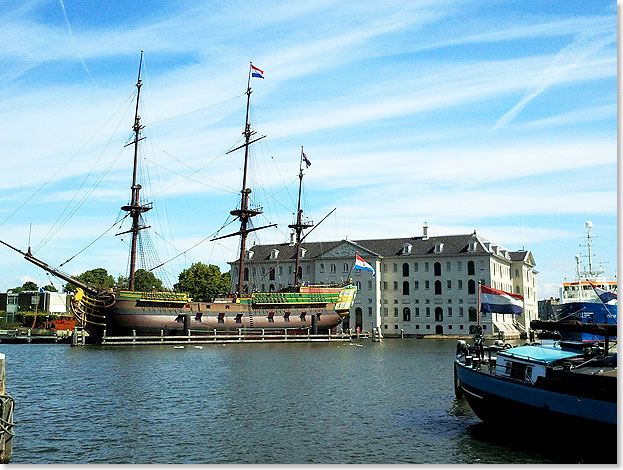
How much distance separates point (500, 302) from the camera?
29906 mm

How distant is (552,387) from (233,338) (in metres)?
60.8

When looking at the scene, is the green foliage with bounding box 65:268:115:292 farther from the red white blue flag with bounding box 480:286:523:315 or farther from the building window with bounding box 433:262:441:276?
the red white blue flag with bounding box 480:286:523:315

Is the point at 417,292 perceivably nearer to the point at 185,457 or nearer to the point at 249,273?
the point at 249,273

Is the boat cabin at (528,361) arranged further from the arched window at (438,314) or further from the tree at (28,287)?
the tree at (28,287)

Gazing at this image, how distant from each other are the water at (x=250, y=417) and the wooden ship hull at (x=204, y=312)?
27.4m

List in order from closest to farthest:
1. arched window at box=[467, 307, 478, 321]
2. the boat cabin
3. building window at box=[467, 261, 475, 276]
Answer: the boat cabin → arched window at box=[467, 307, 478, 321] → building window at box=[467, 261, 475, 276]

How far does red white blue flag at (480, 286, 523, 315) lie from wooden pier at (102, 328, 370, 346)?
4904 centimetres

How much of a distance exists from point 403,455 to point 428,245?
291ft

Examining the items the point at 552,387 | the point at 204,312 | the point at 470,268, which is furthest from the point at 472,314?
the point at 552,387

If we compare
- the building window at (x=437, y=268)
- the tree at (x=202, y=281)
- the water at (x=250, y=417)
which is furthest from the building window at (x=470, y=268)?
the water at (x=250, y=417)

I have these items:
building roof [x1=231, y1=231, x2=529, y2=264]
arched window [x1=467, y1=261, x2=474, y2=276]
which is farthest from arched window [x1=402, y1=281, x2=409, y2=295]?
arched window [x1=467, y1=261, x2=474, y2=276]

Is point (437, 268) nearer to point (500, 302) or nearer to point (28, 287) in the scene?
point (500, 302)

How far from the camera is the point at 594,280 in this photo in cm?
7081

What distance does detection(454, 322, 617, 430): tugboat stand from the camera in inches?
706
